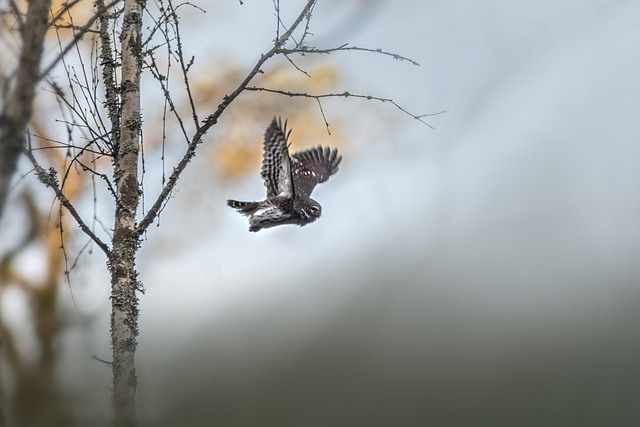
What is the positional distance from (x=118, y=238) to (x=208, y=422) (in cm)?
231

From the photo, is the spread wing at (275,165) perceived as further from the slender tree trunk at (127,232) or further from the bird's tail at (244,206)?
the slender tree trunk at (127,232)

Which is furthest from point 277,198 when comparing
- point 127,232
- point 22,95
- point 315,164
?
point 22,95

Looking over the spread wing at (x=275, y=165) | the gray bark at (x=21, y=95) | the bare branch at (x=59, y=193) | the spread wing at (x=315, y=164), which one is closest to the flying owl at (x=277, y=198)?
the spread wing at (x=275, y=165)

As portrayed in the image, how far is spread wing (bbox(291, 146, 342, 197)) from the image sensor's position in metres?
4.44

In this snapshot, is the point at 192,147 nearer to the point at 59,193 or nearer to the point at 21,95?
the point at 59,193

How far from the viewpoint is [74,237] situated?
2.85 metres

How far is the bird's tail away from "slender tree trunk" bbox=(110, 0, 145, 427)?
1080mm

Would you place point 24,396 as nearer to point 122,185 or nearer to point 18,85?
point 122,185

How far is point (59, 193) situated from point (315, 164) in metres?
2.26

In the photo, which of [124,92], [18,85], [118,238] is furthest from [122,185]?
[18,85]

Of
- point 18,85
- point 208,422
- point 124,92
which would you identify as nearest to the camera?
point 18,85

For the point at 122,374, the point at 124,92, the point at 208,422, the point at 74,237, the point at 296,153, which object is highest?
the point at 296,153

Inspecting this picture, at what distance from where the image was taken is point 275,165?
148 inches

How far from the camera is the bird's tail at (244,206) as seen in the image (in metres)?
3.76
